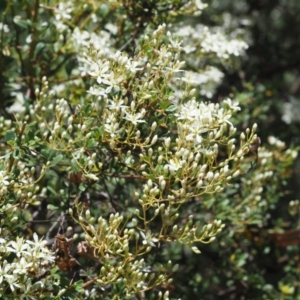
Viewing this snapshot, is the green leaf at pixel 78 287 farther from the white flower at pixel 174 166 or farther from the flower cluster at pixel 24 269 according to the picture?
the white flower at pixel 174 166

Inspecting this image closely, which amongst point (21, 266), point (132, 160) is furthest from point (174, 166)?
point (21, 266)

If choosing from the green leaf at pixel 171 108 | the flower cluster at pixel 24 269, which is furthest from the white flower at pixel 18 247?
the green leaf at pixel 171 108

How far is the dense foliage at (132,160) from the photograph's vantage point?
1835mm

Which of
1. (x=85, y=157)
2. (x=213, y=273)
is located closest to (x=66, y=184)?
(x=85, y=157)

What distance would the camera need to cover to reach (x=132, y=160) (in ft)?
6.25

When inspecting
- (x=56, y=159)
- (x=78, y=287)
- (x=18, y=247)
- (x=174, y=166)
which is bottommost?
(x=78, y=287)

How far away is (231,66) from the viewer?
324cm

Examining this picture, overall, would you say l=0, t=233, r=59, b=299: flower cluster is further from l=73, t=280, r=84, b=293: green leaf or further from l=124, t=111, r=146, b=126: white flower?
l=124, t=111, r=146, b=126: white flower

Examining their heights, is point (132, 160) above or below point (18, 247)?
above

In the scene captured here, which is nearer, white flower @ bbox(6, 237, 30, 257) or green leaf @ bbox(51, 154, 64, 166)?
white flower @ bbox(6, 237, 30, 257)

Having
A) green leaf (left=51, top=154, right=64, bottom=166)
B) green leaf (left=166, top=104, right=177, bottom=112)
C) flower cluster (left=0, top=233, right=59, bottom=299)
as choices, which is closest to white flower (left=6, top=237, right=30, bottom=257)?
flower cluster (left=0, top=233, right=59, bottom=299)

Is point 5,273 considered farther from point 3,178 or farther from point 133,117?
point 133,117

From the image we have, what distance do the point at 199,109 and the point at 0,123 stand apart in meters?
0.79

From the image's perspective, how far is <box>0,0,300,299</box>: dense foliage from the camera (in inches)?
72.2
